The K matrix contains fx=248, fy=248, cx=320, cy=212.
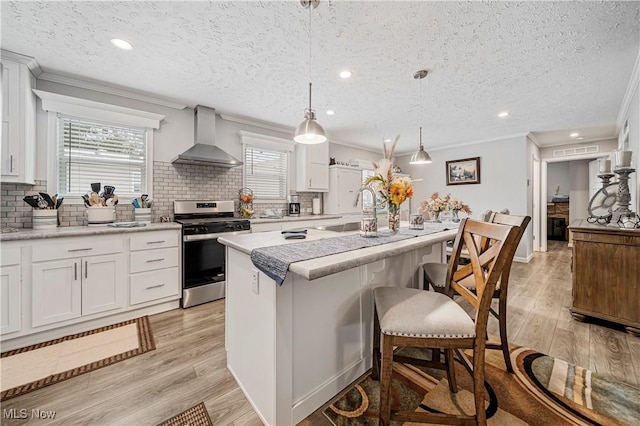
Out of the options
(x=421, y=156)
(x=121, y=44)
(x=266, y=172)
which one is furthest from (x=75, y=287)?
(x=421, y=156)

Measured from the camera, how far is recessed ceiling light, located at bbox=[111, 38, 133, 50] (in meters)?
2.06

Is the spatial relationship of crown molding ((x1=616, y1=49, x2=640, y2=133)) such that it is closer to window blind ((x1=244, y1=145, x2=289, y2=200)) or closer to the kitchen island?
the kitchen island

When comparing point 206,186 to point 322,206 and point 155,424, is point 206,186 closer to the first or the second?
point 322,206

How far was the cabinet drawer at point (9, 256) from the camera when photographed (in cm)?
199

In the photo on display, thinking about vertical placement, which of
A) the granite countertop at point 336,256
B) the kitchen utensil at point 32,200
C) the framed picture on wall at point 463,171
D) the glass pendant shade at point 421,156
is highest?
the framed picture on wall at point 463,171

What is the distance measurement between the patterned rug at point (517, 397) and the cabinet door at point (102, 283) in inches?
93.4

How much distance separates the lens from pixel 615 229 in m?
2.30

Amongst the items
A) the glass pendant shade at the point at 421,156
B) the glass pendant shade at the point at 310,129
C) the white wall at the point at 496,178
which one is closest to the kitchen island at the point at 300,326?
the glass pendant shade at the point at 310,129

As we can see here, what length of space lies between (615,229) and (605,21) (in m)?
1.76

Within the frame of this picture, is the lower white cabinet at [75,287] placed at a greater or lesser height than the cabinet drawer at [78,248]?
lesser

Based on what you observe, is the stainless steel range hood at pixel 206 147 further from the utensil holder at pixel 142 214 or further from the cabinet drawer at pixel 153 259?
the cabinet drawer at pixel 153 259

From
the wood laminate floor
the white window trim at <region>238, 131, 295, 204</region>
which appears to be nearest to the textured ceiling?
the white window trim at <region>238, 131, 295, 204</region>

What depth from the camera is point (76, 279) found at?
2.29m

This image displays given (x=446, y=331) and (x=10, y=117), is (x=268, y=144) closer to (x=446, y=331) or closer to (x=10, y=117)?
(x=10, y=117)
